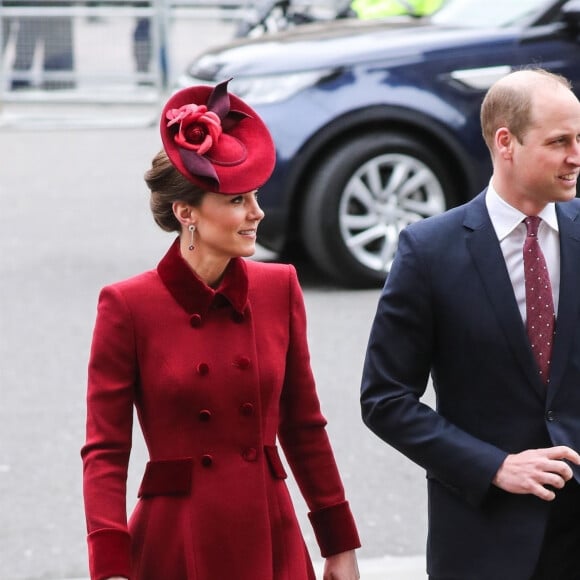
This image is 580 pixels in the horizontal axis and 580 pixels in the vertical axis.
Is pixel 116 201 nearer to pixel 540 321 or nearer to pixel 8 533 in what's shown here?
pixel 8 533

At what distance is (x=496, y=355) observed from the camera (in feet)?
10.4

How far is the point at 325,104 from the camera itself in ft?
27.8

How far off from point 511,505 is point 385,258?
5.43 metres

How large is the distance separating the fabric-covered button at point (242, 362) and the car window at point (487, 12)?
19.3 ft

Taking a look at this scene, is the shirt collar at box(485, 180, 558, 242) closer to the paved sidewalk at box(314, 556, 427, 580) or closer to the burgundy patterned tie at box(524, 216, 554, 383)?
the burgundy patterned tie at box(524, 216, 554, 383)

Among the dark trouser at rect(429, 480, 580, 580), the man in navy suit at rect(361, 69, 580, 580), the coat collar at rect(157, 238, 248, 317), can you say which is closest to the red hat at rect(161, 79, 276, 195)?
the coat collar at rect(157, 238, 248, 317)

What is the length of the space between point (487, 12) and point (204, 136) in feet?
20.2

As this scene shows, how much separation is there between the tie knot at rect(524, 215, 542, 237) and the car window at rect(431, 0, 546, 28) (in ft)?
18.2

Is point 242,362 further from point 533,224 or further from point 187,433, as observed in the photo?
point 533,224

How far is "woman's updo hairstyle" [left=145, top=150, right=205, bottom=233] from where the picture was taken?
120 inches

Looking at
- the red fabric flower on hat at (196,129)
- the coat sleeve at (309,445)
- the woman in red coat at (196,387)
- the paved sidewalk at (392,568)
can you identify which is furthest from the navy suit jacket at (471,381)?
the paved sidewalk at (392,568)

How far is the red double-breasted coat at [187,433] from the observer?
3031mm

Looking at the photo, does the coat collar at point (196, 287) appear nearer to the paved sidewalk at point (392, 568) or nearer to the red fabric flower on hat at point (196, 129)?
the red fabric flower on hat at point (196, 129)

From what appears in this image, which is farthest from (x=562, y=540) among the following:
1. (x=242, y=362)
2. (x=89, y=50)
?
(x=89, y=50)
